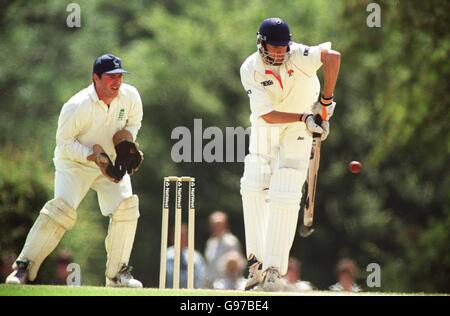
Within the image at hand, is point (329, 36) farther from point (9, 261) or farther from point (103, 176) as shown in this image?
point (103, 176)

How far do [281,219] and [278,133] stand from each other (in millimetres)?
575

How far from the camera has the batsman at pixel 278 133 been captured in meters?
9.23

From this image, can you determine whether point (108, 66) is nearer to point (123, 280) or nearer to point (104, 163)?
point (104, 163)

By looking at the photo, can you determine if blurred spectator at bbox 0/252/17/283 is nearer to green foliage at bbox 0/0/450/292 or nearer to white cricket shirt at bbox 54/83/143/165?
green foliage at bbox 0/0/450/292

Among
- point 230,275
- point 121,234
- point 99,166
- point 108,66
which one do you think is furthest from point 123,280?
point 230,275

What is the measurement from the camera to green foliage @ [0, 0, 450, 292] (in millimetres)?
15867

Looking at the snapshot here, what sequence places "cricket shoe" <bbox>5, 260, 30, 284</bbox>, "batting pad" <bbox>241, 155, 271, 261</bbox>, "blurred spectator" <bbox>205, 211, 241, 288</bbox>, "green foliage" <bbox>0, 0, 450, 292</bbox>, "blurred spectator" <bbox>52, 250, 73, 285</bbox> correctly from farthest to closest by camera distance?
"green foliage" <bbox>0, 0, 450, 292</bbox> → "blurred spectator" <bbox>205, 211, 241, 288</bbox> → "blurred spectator" <bbox>52, 250, 73, 285</bbox> → "batting pad" <bbox>241, 155, 271, 261</bbox> → "cricket shoe" <bbox>5, 260, 30, 284</bbox>

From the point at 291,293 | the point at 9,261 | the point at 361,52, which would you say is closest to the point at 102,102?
the point at 291,293

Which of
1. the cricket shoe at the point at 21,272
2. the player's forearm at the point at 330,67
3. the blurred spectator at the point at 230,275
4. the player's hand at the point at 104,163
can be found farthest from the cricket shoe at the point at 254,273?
the blurred spectator at the point at 230,275

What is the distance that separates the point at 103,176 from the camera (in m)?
9.73

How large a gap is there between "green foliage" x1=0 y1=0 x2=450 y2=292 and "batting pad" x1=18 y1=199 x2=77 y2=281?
Answer: 5.77 m

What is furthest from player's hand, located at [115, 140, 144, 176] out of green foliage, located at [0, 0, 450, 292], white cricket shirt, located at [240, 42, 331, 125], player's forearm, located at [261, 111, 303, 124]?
green foliage, located at [0, 0, 450, 292]

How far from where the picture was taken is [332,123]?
63.5 feet
